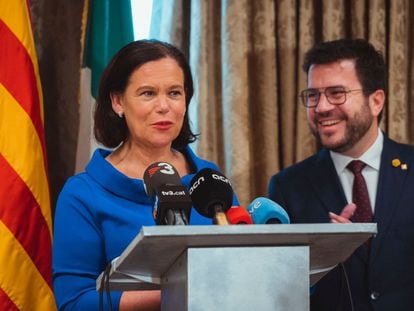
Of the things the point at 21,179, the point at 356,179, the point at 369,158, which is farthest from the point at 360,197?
the point at 21,179

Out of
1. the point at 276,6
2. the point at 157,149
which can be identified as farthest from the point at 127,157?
the point at 276,6

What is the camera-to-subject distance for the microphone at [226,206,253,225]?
192 centimetres

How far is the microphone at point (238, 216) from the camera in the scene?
1.92 meters

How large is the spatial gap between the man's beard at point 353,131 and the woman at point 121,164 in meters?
0.89

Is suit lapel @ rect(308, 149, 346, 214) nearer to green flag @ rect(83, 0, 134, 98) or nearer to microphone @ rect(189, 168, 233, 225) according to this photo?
green flag @ rect(83, 0, 134, 98)

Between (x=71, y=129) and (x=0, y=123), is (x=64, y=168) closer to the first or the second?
(x=71, y=129)

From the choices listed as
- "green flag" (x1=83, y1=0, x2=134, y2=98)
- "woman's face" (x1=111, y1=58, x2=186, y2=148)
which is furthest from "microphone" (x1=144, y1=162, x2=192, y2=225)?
"green flag" (x1=83, y1=0, x2=134, y2=98)

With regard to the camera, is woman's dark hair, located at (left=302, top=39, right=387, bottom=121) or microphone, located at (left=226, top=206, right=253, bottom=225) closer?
microphone, located at (left=226, top=206, right=253, bottom=225)

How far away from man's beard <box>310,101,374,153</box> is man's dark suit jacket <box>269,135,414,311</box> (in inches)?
3.6

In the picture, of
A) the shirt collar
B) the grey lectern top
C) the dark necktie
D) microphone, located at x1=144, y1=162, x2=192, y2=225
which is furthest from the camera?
the shirt collar

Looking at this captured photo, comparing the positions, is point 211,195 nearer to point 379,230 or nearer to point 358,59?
point 379,230

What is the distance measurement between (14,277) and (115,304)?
3.80ft

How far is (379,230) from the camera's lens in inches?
136

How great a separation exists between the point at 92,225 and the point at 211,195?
70cm
